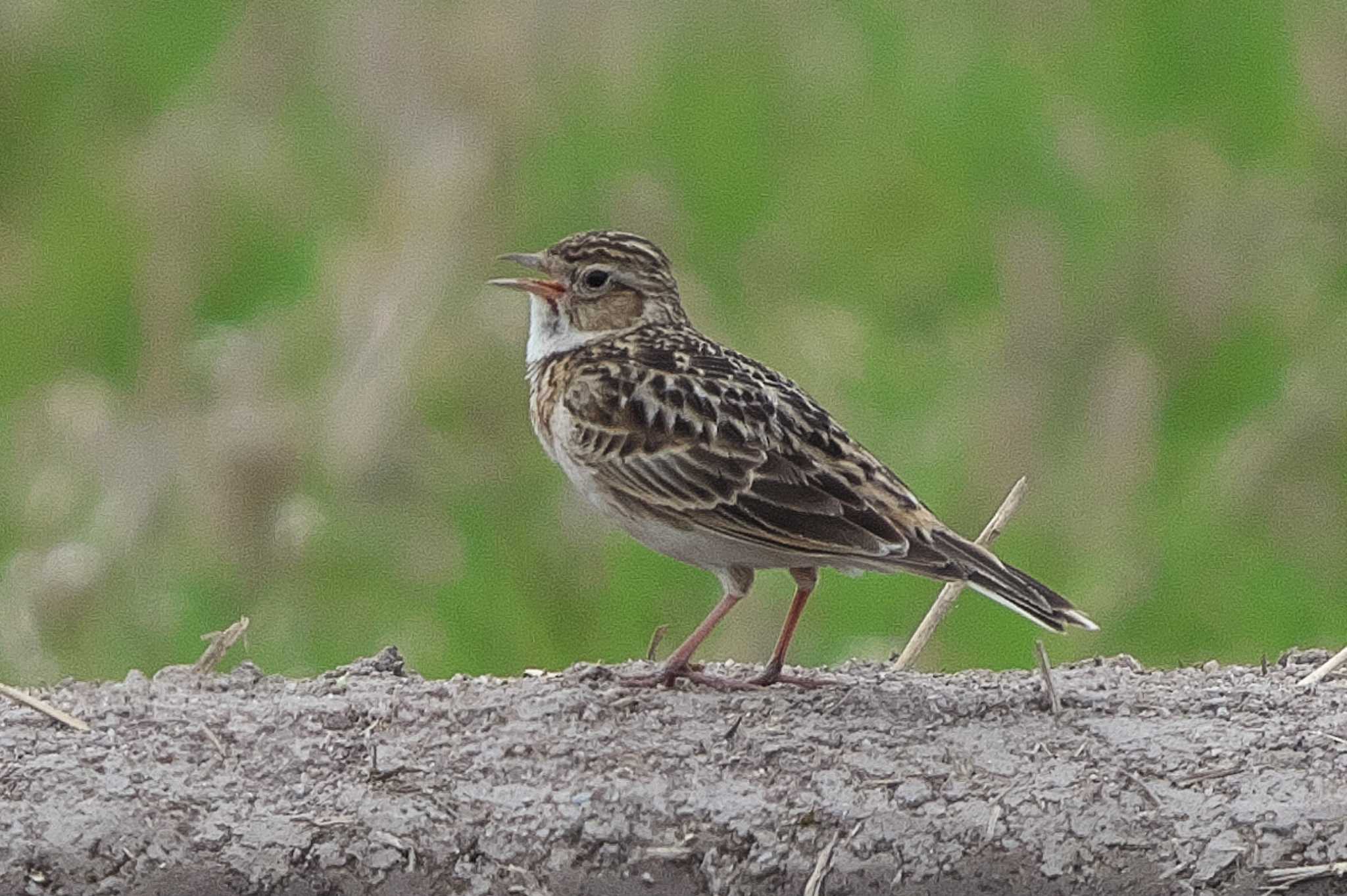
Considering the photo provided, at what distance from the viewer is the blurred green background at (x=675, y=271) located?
9.52m

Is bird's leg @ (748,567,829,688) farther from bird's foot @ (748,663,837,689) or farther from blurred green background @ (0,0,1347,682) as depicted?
blurred green background @ (0,0,1347,682)

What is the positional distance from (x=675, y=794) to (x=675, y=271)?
470 cm

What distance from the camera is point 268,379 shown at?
10.4 metres

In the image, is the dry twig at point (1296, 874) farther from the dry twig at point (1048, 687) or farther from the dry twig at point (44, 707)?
the dry twig at point (44, 707)

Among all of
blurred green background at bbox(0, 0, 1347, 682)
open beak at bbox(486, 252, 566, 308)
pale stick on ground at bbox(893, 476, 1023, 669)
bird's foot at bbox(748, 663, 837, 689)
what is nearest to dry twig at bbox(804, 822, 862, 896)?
bird's foot at bbox(748, 663, 837, 689)

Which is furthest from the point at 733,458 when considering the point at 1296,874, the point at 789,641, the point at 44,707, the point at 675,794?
the point at 1296,874

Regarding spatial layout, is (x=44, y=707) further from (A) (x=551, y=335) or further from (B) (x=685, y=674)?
(A) (x=551, y=335)

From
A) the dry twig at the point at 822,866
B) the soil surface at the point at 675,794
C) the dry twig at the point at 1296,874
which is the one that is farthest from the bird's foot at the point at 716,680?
the dry twig at the point at 1296,874

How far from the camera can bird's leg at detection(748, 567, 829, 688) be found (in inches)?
288

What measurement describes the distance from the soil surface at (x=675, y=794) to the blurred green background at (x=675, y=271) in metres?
1.97

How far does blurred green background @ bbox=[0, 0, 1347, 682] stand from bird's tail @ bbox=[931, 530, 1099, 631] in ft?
5.66

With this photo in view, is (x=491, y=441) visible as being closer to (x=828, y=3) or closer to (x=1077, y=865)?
(x=828, y=3)

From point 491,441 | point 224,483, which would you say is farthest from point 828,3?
point 224,483

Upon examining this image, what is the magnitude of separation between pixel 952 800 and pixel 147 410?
515 centimetres
